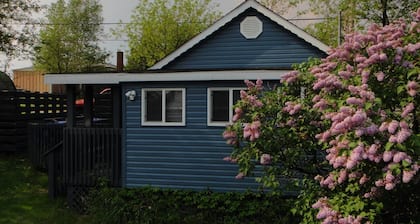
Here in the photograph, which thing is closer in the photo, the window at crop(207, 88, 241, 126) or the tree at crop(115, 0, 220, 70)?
the window at crop(207, 88, 241, 126)

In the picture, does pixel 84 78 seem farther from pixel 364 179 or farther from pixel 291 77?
pixel 364 179

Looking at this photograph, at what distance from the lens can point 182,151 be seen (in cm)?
908

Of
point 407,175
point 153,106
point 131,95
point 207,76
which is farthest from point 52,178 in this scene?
point 407,175

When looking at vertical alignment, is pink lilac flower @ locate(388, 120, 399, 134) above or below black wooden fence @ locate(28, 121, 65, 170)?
above

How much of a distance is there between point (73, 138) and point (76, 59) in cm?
2535

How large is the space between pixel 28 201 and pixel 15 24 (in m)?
11.0

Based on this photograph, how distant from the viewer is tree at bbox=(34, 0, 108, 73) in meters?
33.1

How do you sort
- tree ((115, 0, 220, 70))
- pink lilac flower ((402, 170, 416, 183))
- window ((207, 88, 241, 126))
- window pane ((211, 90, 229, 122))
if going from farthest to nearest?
tree ((115, 0, 220, 70))
window pane ((211, 90, 229, 122))
window ((207, 88, 241, 126))
pink lilac flower ((402, 170, 416, 183))

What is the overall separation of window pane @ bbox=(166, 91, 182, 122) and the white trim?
1.34ft

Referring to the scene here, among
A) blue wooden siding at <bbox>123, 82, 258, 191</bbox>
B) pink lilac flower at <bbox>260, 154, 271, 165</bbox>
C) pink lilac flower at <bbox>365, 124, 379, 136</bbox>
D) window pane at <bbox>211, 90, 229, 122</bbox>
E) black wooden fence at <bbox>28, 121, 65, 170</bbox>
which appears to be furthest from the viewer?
black wooden fence at <bbox>28, 121, 65, 170</bbox>

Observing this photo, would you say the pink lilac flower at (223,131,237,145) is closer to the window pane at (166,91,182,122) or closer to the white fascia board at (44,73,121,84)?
the window pane at (166,91,182,122)

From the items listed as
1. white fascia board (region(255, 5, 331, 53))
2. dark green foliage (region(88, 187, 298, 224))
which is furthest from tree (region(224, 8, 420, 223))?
white fascia board (region(255, 5, 331, 53))

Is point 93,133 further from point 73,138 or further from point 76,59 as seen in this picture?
point 76,59

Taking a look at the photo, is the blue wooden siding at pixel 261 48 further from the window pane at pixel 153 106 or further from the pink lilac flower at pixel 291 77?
the pink lilac flower at pixel 291 77
